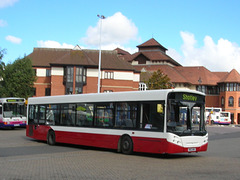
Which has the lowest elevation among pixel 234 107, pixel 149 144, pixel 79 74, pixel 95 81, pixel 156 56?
pixel 149 144

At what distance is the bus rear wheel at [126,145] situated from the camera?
48.5 ft

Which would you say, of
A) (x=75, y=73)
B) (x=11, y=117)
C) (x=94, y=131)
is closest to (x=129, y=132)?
(x=94, y=131)

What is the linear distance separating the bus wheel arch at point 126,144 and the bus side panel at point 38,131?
6.02 metres

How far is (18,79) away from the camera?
5600 cm

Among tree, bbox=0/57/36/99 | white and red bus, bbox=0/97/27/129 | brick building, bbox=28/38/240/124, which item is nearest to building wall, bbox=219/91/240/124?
brick building, bbox=28/38/240/124

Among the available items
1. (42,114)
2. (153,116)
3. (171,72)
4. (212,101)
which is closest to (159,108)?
(153,116)

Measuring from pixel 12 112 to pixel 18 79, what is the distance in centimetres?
2476

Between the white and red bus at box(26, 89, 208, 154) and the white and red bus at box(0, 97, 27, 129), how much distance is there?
14.0 m

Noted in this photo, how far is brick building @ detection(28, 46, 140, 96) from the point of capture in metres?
65.1

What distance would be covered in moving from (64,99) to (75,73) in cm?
4631

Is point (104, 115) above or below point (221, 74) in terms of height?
below

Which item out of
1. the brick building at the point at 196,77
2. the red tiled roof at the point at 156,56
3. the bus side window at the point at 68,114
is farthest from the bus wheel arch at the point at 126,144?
the red tiled roof at the point at 156,56

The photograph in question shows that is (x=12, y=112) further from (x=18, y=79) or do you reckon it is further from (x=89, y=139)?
(x=18, y=79)

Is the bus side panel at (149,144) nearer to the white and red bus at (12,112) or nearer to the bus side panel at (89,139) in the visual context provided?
the bus side panel at (89,139)
